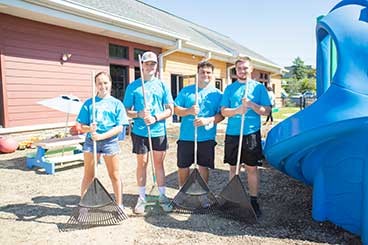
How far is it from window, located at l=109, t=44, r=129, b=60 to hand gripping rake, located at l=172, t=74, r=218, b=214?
6.11 m

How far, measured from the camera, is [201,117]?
10.4 ft

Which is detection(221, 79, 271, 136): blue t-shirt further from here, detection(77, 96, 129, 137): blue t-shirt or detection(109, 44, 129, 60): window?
detection(109, 44, 129, 60): window

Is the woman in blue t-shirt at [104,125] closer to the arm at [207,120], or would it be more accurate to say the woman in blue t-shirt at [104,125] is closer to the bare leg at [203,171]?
the arm at [207,120]

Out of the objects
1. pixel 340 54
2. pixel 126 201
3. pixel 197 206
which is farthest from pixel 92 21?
pixel 340 54

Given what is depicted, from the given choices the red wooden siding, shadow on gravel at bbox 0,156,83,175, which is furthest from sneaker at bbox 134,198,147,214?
the red wooden siding

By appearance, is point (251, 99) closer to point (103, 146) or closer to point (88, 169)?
point (103, 146)

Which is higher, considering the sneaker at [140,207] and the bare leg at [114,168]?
the bare leg at [114,168]

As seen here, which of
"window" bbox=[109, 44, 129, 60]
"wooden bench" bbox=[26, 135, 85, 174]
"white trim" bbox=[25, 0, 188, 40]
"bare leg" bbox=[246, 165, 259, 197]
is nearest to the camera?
"bare leg" bbox=[246, 165, 259, 197]

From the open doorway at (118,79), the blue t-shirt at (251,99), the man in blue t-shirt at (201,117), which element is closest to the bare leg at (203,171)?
the man in blue t-shirt at (201,117)

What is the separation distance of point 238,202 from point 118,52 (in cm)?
696

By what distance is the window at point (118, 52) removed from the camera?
28.4 ft

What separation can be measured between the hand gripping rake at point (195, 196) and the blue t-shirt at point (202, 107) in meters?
0.08

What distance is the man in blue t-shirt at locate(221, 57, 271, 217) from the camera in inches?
118

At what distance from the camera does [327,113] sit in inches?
90.8
